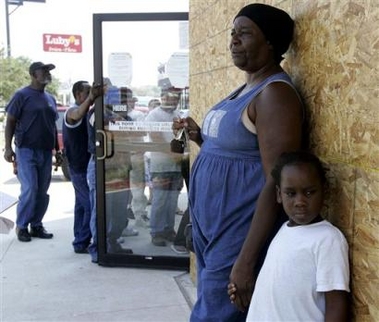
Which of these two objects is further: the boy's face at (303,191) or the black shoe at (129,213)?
the black shoe at (129,213)

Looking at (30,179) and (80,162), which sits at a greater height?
(80,162)

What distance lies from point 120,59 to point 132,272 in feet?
6.06

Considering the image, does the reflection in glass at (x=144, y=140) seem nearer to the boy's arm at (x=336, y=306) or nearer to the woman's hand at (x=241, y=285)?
the woman's hand at (x=241, y=285)

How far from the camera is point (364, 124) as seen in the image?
151cm

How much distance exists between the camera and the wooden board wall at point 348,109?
148cm

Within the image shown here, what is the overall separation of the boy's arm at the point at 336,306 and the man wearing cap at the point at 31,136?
4.44 m

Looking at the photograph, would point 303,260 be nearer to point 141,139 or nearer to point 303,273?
point 303,273

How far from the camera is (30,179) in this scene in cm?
547

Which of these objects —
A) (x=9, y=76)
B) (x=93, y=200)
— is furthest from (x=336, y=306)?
(x=9, y=76)

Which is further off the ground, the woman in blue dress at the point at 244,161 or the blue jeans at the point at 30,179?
the woman in blue dress at the point at 244,161

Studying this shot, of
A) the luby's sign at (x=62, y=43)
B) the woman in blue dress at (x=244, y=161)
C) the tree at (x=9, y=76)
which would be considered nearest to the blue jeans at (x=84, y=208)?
the woman in blue dress at (x=244, y=161)

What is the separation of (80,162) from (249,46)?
11.4 feet

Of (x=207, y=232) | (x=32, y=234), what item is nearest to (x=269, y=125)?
(x=207, y=232)

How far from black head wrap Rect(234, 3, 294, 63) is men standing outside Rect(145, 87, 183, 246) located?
255cm
